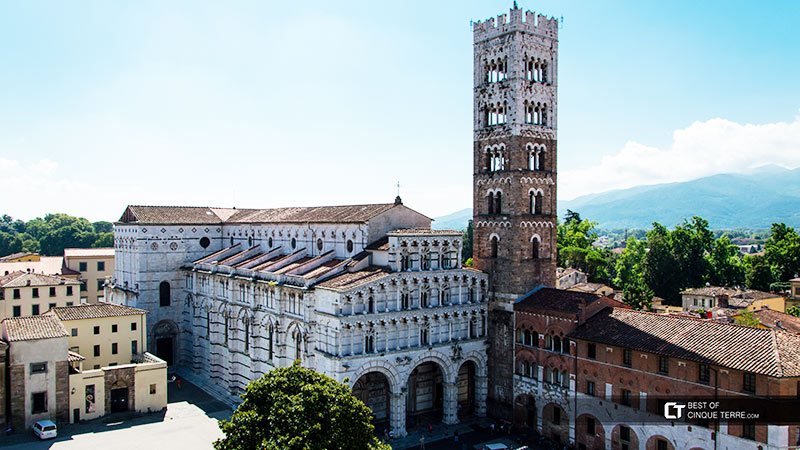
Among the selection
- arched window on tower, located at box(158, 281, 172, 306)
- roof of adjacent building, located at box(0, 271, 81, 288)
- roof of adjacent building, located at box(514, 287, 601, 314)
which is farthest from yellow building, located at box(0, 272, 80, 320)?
roof of adjacent building, located at box(514, 287, 601, 314)

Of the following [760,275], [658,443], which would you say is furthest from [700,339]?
[760,275]

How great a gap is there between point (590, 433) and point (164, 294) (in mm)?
44564

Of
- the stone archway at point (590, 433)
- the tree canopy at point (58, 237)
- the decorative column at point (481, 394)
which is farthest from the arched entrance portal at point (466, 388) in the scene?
the tree canopy at point (58, 237)

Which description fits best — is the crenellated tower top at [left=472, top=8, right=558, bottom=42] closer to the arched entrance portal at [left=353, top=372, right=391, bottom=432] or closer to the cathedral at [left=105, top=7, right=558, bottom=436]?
the cathedral at [left=105, top=7, right=558, bottom=436]

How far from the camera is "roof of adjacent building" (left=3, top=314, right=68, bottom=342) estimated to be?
4265cm

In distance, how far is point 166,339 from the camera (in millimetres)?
63188

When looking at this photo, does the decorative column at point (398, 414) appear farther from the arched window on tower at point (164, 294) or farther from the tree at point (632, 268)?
the tree at point (632, 268)

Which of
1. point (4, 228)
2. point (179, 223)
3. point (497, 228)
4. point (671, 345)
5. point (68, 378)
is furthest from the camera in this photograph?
point (4, 228)

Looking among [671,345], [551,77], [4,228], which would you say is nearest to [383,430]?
[671,345]

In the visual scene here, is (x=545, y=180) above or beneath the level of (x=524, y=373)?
above

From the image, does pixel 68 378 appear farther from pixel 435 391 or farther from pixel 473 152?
pixel 473 152

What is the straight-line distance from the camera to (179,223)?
6406 cm

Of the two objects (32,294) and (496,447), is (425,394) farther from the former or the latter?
(32,294)

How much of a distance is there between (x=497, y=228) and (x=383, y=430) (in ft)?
59.2
